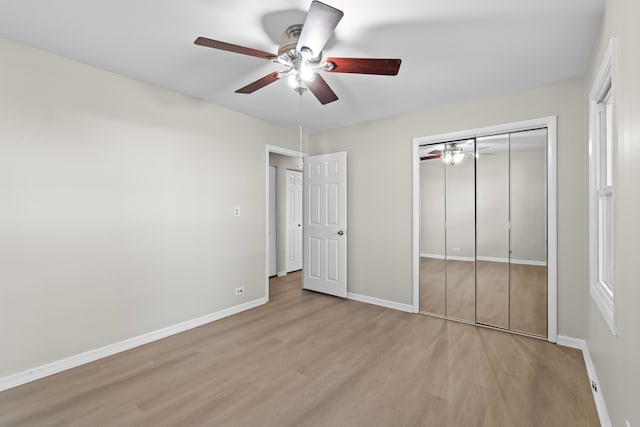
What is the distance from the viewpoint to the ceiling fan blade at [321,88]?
86.7 inches

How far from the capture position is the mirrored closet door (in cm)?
304

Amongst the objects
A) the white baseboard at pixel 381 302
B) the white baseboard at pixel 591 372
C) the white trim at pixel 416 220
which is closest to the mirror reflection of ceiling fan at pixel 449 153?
the white trim at pixel 416 220

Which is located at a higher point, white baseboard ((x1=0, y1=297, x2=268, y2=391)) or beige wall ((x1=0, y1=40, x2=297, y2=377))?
beige wall ((x1=0, y1=40, x2=297, y2=377))

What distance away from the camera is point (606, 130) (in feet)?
7.06

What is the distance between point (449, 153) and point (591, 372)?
2.40 metres

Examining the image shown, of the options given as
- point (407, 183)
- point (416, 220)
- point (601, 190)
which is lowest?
point (416, 220)

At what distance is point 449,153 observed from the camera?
11.7ft

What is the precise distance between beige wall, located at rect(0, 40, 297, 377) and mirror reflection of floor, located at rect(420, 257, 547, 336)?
8.13 feet

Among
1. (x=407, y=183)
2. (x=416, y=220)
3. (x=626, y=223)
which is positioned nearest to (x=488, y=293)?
(x=416, y=220)

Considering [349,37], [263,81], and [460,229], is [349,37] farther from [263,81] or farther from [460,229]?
[460,229]

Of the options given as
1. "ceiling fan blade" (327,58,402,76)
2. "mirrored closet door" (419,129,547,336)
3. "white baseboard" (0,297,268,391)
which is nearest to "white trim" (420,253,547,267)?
"mirrored closet door" (419,129,547,336)

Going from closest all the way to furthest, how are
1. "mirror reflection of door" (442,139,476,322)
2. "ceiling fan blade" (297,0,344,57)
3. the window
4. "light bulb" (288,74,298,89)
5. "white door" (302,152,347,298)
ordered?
1. "ceiling fan blade" (297,0,344,57)
2. the window
3. "light bulb" (288,74,298,89)
4. "mirror reflection of door" (442,139,476,322)
5. "white door" (302,152,347,298)

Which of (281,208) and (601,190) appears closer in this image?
(601,190)

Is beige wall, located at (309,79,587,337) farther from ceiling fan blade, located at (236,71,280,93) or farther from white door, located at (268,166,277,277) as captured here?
ceiling fan blade, located at (236,71,280,93)
